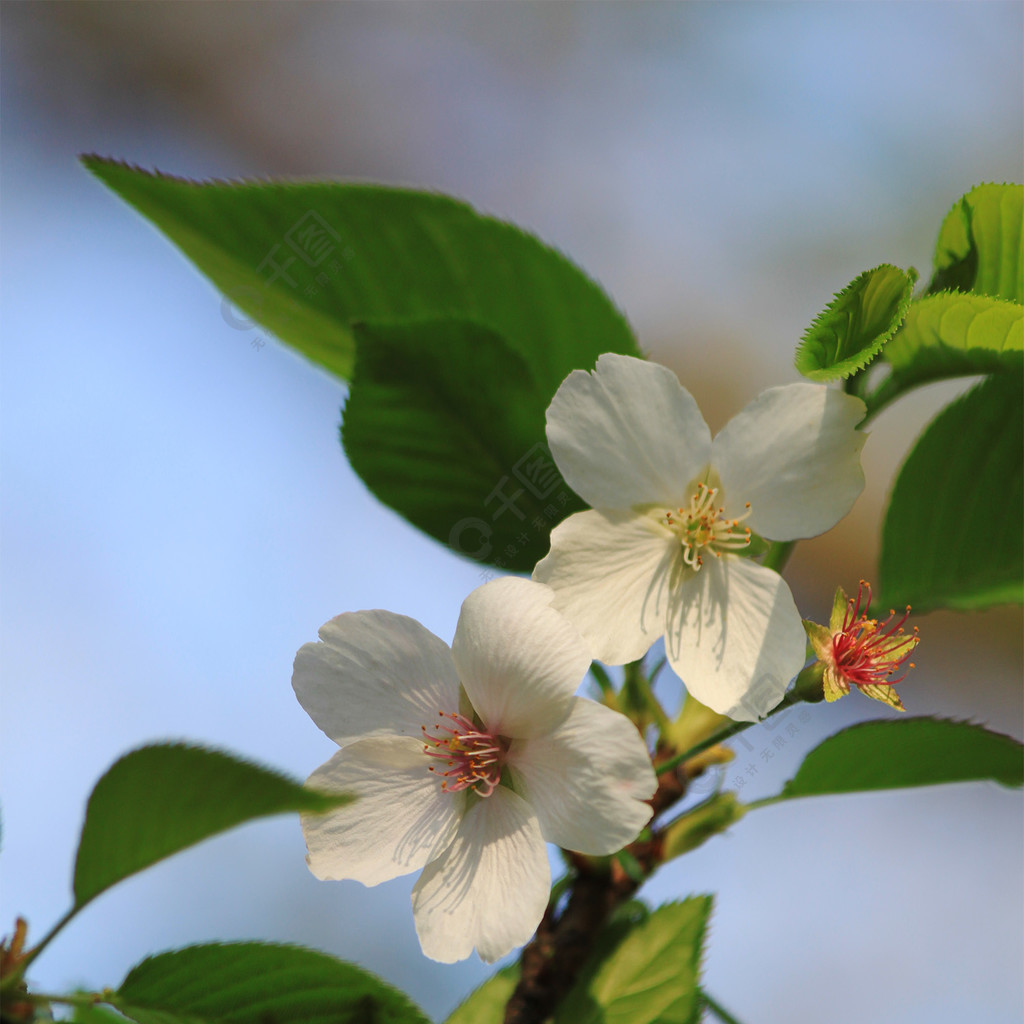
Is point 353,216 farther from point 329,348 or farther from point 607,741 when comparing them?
point 607,741

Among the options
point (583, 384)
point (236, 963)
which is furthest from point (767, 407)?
point (236, 963)

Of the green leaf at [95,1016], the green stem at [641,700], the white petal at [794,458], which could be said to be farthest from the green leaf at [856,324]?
the green leaf at [95,1016]

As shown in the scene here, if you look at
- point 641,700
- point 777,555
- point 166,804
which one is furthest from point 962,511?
point 166,804

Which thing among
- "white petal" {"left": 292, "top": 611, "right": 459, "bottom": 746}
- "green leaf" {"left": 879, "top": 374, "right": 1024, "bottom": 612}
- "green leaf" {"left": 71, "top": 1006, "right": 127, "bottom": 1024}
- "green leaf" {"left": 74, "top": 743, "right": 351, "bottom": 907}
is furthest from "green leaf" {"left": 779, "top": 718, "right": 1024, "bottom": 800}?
"green leaf" {"left": 71, "top": 1006, "right": 127, "bottom": 1024}

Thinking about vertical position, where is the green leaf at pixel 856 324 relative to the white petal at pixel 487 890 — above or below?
above

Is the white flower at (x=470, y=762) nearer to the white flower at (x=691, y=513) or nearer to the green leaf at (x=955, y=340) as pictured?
the white flower at (x=691, y=513)

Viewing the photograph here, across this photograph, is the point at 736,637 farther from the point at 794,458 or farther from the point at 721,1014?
the point at 721,1014
